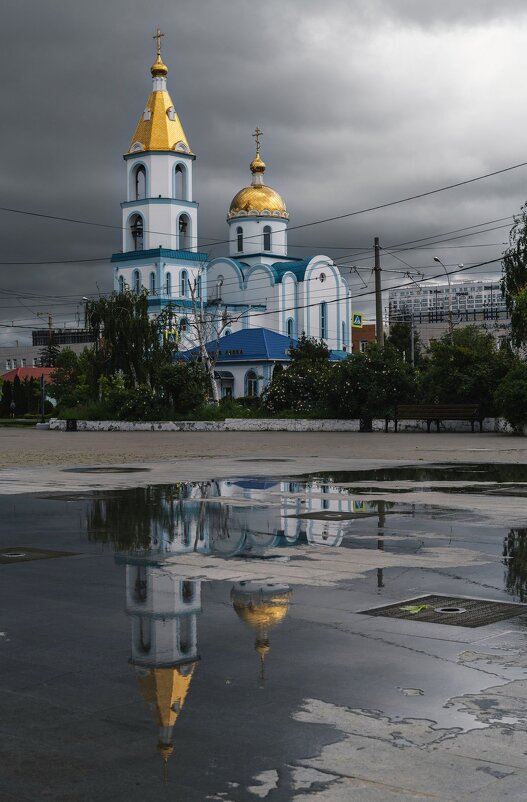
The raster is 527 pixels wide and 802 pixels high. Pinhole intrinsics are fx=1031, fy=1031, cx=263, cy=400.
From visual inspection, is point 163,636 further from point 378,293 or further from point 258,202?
point 258,202

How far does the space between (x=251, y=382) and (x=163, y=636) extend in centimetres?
8155

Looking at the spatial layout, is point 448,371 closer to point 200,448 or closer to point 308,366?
point 308,366

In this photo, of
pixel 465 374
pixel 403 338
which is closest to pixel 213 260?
pixel 403 338

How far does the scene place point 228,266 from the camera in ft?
337

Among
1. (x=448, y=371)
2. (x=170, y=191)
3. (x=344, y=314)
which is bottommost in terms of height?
(x=448, y=371)

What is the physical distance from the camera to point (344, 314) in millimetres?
106875

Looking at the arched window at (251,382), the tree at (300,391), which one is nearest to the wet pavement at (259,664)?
the tree at (300,391)

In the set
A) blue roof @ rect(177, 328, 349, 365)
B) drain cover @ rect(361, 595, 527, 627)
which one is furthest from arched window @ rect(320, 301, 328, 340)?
drain cover @ rect(361, 595, 527, 627)

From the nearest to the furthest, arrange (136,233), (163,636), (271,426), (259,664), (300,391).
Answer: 1. (259,664)
2. (163,636)
3. (271,426)
4. (300,391)
5. (136,233)

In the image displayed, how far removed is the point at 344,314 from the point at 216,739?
103 m

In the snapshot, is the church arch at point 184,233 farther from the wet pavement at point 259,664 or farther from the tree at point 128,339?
the wet pavement at point 259,664

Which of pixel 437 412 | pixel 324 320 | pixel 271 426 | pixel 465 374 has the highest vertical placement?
pixel 324 320

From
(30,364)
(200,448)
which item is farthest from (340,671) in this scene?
(30,364)

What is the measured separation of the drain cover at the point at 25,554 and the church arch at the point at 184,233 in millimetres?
89556
